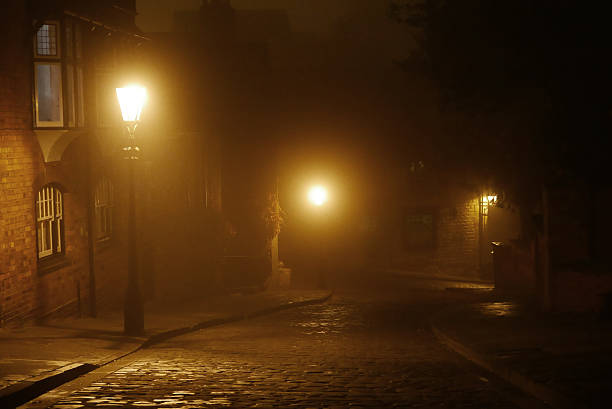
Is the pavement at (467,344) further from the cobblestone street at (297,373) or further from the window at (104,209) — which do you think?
the window at (104,209)

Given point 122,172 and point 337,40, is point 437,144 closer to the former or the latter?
point 122,172

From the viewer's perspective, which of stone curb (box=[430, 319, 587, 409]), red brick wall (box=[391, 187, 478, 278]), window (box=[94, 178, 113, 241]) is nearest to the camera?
stone curb (box=[430, 319, 587, 409])

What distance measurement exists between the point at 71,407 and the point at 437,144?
30.1 metres

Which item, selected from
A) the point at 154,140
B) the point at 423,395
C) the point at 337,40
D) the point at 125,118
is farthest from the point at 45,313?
the point at 337,40

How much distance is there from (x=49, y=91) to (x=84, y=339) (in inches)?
262

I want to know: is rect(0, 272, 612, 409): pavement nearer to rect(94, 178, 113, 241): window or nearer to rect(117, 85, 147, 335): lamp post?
rect(117, 85, 147, 335): lamp post

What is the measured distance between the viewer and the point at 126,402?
8961mm

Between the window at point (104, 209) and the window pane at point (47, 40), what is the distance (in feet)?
13.0

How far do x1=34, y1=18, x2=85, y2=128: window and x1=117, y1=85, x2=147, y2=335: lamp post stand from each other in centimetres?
247

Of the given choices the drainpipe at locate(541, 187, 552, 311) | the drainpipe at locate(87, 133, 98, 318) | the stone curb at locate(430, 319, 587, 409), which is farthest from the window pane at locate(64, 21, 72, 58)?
the drainpipe at locate(541, 187, 552, 311)

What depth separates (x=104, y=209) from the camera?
20.5 metres

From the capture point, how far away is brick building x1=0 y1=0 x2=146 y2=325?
1505cm

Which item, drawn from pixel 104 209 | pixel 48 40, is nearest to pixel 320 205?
pixel 104 209

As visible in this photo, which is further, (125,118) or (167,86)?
(167,86)
